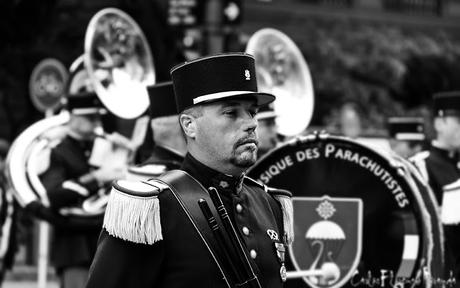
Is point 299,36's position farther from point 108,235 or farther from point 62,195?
point 108,235

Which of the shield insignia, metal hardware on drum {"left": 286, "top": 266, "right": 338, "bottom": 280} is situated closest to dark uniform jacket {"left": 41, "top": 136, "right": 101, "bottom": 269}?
the shield insignia

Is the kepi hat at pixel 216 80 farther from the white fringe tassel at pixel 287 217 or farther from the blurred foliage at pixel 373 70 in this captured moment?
the blurred foliage at pixel 373 70

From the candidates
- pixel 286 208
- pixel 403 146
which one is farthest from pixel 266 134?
pixel 286 208

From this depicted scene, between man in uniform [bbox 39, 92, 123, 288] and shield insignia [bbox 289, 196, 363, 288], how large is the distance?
98.4 inches

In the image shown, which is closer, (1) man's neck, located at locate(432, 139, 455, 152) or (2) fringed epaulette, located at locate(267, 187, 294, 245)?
(2) fringed epaulette, located at locate(267, 187, 294, 245)

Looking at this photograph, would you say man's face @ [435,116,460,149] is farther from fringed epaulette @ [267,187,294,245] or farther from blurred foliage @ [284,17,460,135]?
blurred foliage @ [284,17,460,135]

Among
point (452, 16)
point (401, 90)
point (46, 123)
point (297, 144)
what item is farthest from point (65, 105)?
point (452, 16)

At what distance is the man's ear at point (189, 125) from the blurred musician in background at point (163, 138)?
267cm

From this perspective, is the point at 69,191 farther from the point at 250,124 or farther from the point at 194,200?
the point at 250,124

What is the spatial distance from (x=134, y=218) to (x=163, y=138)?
309cm

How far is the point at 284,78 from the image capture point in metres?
11.0

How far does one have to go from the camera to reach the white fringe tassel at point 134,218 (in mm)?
4441

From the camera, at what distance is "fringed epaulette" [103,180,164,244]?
14.6ft

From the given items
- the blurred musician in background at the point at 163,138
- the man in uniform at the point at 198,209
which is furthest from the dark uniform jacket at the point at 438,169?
the man in uniform at the point at 198,209
